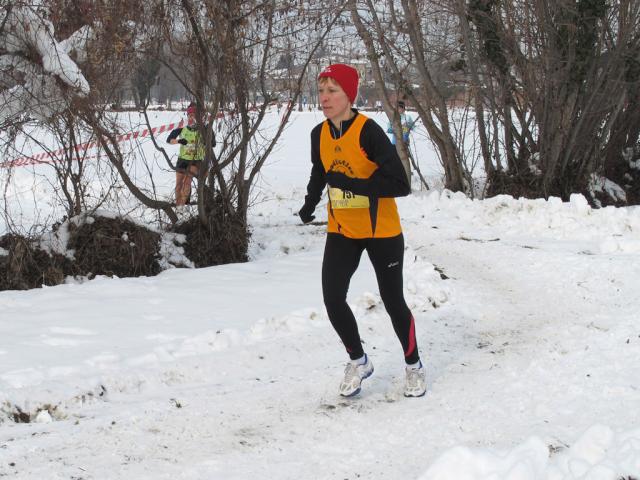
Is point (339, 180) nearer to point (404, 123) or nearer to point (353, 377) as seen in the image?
point (353, 377)

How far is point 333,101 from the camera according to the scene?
4.47m

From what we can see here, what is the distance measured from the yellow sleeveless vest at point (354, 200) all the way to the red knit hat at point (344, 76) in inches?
5.6

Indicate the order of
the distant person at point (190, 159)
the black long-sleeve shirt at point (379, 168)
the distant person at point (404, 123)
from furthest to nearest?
the distant person at point (404, 123)
the distant person at point (190, 159)
the black long-sleeve shirt at point (379, 168)

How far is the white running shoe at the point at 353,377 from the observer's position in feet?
15.5

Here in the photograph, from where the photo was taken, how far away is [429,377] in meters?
5.12

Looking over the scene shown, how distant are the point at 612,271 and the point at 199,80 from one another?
4.82 meters

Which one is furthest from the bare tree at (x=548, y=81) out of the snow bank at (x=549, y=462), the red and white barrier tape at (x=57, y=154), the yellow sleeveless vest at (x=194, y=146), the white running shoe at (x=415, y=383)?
the snow bank at (x=549, y=462)

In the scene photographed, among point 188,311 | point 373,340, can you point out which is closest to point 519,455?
point 373,340

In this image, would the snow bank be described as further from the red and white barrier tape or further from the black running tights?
the red and white barrier tape

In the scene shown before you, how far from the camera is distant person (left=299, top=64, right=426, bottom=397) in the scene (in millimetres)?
4453

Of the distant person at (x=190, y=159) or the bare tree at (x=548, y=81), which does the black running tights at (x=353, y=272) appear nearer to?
the distant person at (x=190, y=159)

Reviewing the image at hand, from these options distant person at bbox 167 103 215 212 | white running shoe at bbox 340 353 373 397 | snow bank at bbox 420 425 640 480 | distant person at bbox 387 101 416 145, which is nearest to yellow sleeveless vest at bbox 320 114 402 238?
white running shoe at bbox 340 353 373 397

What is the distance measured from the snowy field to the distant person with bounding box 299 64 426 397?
0.37 m

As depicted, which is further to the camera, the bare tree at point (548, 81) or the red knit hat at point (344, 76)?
the bare tree at point (548, 81)
